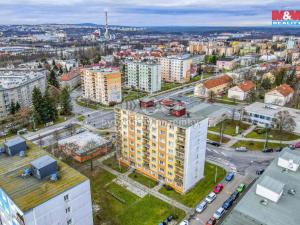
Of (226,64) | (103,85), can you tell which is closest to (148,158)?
(103,85)

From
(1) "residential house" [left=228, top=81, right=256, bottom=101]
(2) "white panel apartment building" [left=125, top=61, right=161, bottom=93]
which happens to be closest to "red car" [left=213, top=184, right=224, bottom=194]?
(1) "residential house" [left=228, top=81, right=256, bottom=101]

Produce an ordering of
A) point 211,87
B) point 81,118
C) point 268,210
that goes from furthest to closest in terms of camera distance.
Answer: point 211,87
point 81,118
point 268,210

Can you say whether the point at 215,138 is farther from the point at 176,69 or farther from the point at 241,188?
the point at 176,69

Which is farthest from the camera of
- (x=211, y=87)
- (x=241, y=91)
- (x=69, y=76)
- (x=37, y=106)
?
(x=69, y=76)

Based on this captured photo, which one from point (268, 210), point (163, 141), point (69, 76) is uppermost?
point (69, 76)

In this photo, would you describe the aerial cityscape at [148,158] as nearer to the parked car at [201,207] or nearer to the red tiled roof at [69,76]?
the parked car at [201,207]

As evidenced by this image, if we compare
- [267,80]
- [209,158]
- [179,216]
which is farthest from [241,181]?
[267,80]
